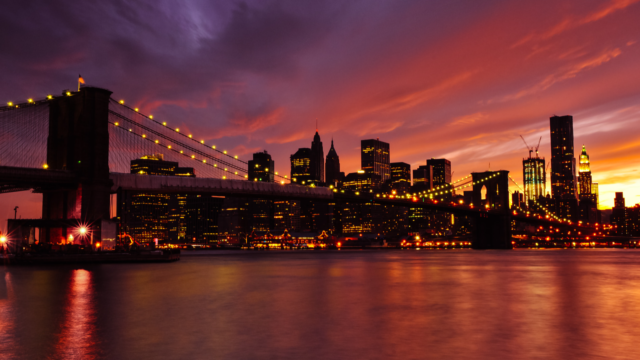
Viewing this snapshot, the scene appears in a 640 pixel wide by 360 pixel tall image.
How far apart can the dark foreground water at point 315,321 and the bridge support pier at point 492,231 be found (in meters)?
82.5

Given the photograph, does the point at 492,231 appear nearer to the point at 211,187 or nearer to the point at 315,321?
the point at 211,187

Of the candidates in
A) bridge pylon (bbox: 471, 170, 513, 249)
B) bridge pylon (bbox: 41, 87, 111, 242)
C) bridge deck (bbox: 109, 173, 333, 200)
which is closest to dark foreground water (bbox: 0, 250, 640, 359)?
bridge pylon (bbox: 41, 87, 111, 242)

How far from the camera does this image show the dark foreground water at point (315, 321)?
45.2 ft

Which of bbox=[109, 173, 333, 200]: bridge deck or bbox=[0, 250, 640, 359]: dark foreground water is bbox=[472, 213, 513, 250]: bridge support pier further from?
bbox=[0, 250, 640, 359]: dark foreground water

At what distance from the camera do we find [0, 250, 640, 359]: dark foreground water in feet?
45.2

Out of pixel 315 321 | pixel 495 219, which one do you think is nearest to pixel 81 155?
pixel 315 321


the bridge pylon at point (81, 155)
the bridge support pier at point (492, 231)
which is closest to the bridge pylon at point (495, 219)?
the bridge support pier at point (492, 231)

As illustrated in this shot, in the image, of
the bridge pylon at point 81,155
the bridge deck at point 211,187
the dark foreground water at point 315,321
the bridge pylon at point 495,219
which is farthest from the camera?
the bridge pylon at point 495,219

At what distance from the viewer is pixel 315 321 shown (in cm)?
1908

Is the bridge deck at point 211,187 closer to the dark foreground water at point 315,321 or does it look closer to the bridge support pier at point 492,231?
the dark foreground water at point 315,321

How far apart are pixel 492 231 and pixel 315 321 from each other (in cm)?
10559

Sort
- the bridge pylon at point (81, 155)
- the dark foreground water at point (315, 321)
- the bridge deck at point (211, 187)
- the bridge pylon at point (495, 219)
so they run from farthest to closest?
the bridge pylon at point (495, 219), the bridge deck at point (211, 187), the bridge pylon at point (81, 155), the dark foreground water at point (315, 321)

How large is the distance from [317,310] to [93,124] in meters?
45.3

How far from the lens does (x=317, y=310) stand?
2209 centimetres
